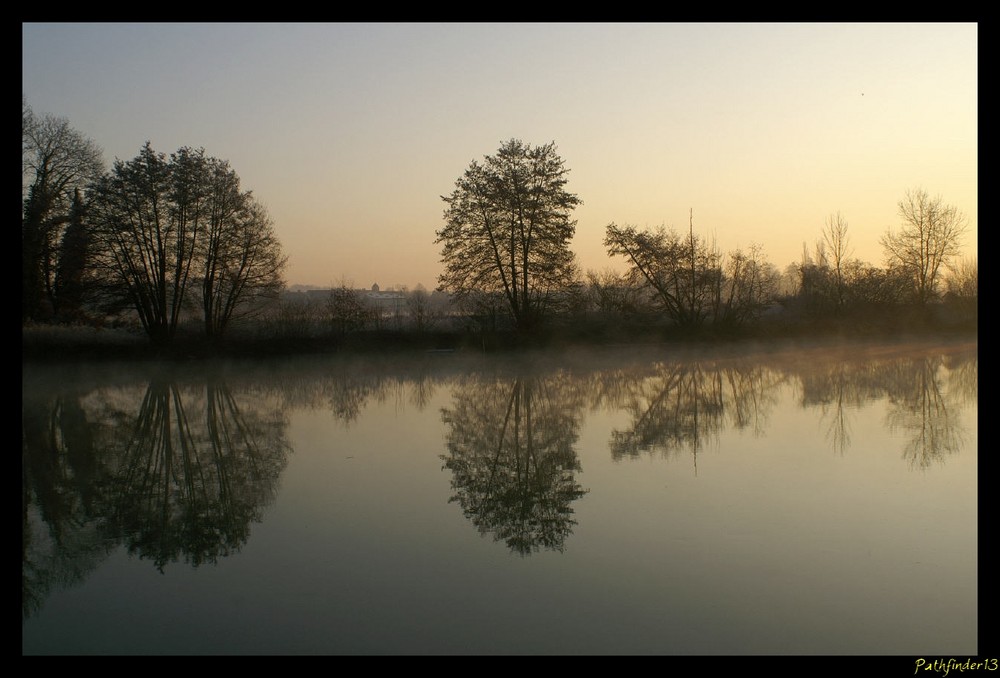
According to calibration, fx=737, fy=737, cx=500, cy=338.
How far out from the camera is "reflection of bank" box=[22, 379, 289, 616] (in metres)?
6.27

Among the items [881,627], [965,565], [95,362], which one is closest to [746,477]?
[965,565]

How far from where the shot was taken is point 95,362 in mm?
25938

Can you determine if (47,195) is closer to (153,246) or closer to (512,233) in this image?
(153,246)

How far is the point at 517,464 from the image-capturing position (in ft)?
29.5

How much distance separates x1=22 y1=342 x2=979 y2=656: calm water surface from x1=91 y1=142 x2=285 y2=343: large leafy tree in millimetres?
13835

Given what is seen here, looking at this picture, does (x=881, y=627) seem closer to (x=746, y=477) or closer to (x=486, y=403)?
(x=746, y=477)

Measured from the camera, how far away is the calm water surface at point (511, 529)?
4492 mm

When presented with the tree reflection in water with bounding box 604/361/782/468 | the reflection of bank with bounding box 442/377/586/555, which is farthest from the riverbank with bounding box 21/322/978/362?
the reflection of bank with bounding box 442/377/586/555

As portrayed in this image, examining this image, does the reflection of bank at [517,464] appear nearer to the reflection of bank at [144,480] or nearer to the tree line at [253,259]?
the reflection of bank at [144,480]

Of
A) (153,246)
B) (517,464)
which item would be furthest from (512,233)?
(517,464)

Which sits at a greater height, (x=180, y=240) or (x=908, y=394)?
(x=180, y=240)

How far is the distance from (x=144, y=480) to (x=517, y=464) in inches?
175

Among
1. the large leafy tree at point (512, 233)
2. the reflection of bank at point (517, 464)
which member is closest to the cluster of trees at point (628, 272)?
the large leafy tree at point (512, 233)

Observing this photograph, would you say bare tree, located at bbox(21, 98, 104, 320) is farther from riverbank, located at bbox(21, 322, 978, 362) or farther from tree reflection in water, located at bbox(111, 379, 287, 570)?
tree reflection in water, located at bbox(111, 379, 287, 570)
